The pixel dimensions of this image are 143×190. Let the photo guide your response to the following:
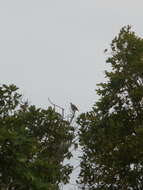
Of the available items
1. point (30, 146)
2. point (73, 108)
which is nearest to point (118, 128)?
point (73, 108)

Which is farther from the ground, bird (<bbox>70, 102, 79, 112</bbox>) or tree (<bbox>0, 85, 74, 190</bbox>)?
bird (<bbox>70, 102, 79, 112</bbox>)

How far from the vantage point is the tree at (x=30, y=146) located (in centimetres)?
1059

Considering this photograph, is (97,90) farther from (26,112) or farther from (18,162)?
(18,162)

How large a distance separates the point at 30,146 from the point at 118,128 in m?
8.91

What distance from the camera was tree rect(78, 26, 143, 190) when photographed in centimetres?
1875

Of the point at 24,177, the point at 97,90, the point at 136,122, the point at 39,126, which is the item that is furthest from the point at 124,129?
the point at 24,177

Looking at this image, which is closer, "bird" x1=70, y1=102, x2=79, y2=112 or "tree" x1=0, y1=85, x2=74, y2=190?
"tree" x1=0, y1=85, x2=74, y2=190

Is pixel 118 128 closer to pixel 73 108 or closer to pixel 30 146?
pixel 73 108

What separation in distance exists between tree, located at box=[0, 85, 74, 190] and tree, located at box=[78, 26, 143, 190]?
1070mm

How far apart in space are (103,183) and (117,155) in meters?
1.27

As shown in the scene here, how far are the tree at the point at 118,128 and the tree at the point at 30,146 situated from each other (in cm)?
107

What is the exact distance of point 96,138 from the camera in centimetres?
1980

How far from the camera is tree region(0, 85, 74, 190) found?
10.6 m

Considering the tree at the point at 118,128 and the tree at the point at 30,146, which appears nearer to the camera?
the tree at the point at 30,146
